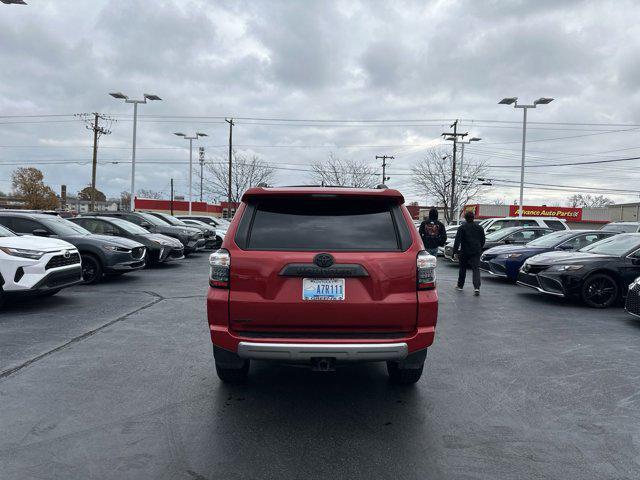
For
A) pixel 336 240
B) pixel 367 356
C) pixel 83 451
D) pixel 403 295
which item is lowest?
pixel 83 451

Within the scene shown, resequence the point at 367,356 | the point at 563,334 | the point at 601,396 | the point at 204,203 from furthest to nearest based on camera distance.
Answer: the point at 204,203 < the point at 563,334 < the point at 601,396 < the point at 367,356

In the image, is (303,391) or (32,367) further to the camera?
(32,367)

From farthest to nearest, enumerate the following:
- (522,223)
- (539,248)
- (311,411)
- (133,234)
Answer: (522,223), (133,234), (539,248), (311,411)

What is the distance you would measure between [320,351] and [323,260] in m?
0.65

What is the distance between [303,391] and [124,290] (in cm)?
681

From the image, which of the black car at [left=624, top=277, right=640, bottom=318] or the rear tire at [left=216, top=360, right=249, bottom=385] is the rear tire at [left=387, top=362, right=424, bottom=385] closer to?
the rear tire at [left=216, top=360, right=249, bottom=385]

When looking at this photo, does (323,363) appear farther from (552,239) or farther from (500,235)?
(500,235)

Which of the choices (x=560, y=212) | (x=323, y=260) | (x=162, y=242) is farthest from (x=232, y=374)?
(x=560, y=212)

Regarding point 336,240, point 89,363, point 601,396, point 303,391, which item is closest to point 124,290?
point 89,363

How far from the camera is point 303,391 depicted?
435 centimetres

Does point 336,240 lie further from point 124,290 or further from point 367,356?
point 124,290

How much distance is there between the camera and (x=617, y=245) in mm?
9578

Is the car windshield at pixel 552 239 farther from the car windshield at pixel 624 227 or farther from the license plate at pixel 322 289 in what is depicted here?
the license plate at pixel 322 289

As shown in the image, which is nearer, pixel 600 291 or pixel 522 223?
pixel 600 291
